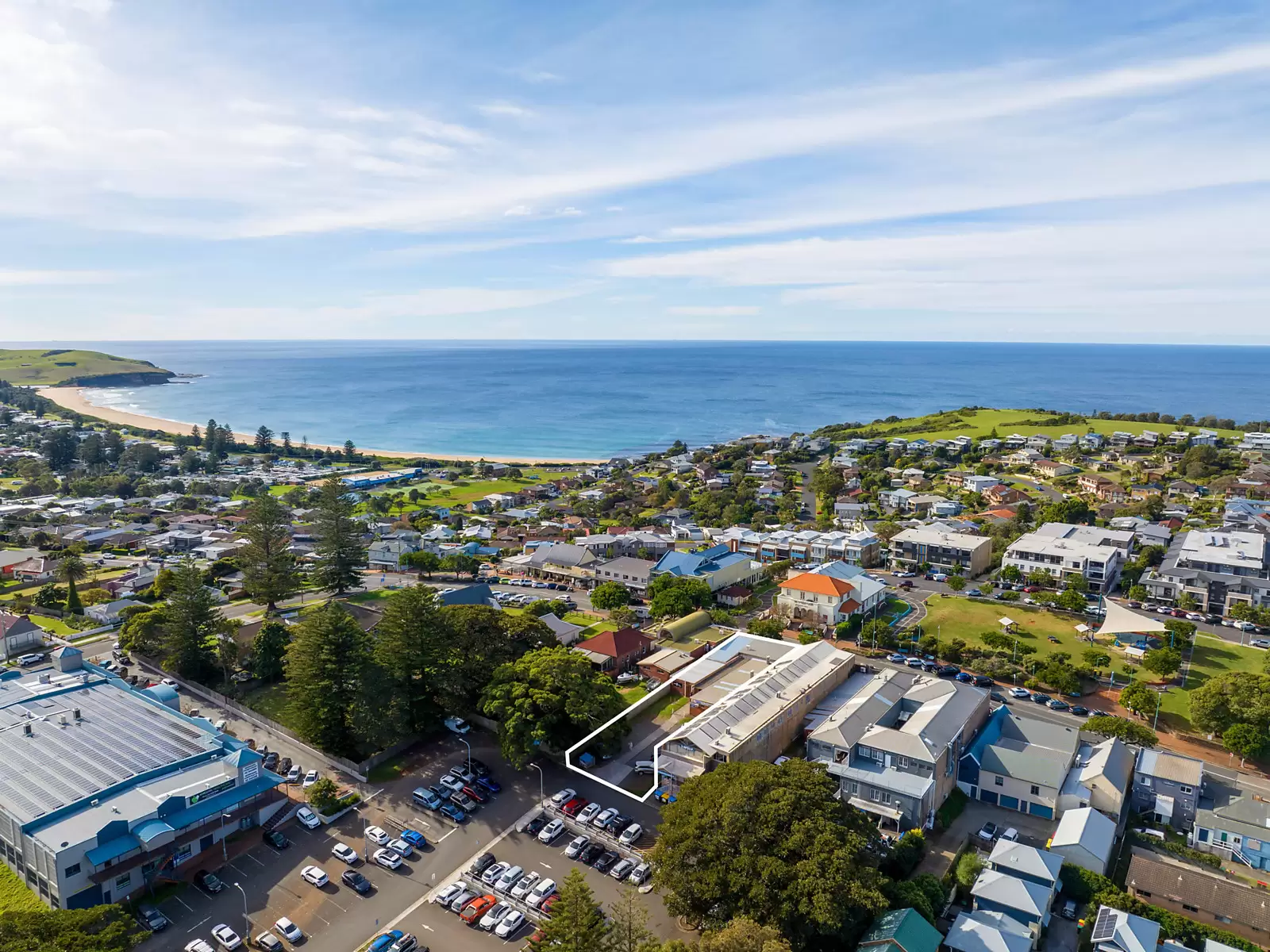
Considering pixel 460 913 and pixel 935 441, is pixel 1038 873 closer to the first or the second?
pixel 460 913

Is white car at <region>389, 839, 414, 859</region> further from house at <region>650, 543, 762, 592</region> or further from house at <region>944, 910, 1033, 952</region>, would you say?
house at <region>650, 543, 762, 592</region>

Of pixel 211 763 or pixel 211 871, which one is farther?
pixel 211 763

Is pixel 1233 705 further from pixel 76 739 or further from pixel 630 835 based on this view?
pixel 76 739

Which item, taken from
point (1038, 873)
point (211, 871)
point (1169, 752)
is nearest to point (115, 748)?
point (211, 871)

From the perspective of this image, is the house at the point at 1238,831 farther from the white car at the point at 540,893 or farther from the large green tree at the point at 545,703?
the white car at the point at 540,893

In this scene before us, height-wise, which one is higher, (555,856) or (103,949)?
(103,949)

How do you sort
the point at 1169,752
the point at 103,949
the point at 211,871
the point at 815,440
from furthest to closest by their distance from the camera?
the point at 815,440, the point at 1169,752, the point at 211,871, the point at 103,949
